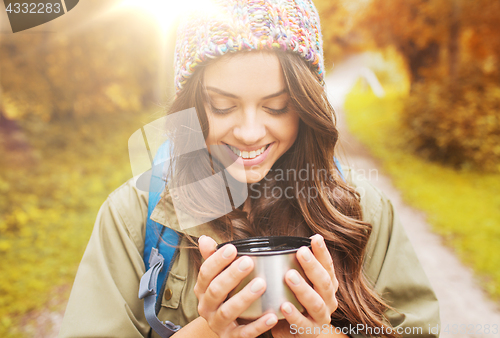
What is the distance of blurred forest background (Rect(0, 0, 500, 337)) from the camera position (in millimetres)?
4875

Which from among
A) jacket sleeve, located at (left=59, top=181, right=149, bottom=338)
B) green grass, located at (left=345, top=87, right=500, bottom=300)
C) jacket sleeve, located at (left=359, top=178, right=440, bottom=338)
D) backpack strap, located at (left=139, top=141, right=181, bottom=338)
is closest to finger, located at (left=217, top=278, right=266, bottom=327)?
backpack strap, located at (left=139, top=141, right=181, bottom=338)

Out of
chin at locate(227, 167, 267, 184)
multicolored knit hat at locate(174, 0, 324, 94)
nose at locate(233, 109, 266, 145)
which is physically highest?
multicolored knit hat at locate(174, 0, 324, 94)

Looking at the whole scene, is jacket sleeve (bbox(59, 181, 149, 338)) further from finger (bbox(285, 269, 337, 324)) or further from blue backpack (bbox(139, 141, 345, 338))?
finger (bbox(285, 269, 337, 324))

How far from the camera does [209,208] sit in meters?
1.69

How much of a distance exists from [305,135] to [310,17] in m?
0.59

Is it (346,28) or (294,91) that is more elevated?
(346,28)

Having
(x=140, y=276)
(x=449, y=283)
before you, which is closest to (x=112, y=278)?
(x=140, y=276)

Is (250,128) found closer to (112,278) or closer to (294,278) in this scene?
(294,278)

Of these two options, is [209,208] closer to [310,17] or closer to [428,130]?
[310,17]

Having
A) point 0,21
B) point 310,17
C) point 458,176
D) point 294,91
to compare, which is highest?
point 0,21

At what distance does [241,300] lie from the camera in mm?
972

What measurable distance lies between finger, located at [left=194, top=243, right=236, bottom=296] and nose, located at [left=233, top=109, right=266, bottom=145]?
0.61m

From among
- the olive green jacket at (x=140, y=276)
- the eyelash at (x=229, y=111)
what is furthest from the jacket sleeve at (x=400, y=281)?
the eyelash at (x=229, y=111)

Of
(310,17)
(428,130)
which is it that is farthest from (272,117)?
(428,130)
